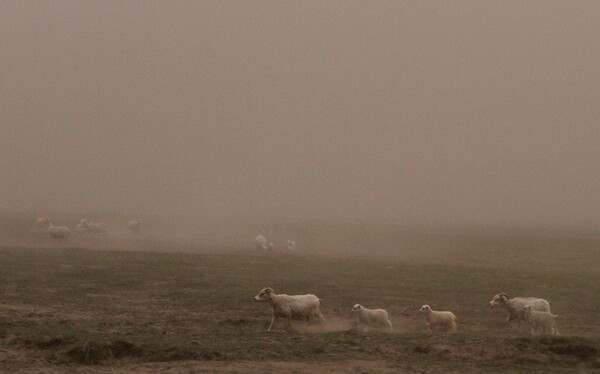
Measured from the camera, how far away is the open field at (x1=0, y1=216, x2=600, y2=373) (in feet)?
55.8

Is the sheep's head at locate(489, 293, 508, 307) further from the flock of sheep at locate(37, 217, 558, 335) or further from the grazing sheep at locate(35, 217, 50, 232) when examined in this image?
the grazing sheep at locate(35, 217, 50, 232)

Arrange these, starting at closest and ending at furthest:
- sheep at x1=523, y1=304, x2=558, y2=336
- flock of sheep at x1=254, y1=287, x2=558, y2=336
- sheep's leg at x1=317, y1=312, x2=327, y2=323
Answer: sheep at x1=523, y1=304, x2=558, y2=336, flock of sheep at x1=254, y1=287, x2=558, y2=336, sheep's leg at x1=317, y1=312, x2=327, y2=323

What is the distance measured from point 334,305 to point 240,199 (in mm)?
137987

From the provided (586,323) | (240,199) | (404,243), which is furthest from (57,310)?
(240,199)

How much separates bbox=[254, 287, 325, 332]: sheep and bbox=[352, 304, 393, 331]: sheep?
4.89ft

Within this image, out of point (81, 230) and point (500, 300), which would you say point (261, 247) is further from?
point (500, 300)

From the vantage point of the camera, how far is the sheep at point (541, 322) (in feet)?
68.4

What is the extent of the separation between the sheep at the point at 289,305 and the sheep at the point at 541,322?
6957 mm

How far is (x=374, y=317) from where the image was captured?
21.5 meters

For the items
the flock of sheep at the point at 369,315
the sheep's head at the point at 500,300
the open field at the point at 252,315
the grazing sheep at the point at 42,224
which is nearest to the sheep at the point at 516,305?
the sheep's head at the point at 500,300

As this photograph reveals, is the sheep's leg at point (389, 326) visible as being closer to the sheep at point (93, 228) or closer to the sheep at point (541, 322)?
the sheep at point (541, 322)

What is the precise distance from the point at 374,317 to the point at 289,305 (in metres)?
2.84

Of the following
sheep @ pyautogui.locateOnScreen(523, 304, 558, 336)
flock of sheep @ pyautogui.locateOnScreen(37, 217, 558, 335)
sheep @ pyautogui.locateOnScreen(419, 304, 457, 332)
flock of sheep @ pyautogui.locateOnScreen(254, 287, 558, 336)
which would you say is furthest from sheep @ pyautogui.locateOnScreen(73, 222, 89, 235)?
sheep @ pyautogui.locateOnScreen(523, 304, 558, 336)

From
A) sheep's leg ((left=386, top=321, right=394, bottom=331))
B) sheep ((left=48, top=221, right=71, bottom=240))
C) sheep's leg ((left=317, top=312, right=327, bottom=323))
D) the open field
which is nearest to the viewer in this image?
the open field
